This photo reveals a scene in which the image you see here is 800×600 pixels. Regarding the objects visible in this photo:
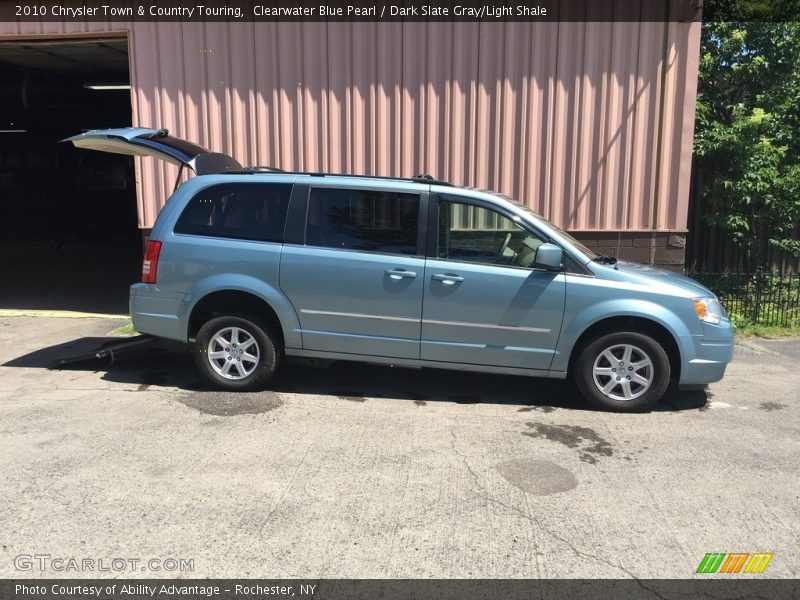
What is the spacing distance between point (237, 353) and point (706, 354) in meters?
4.01

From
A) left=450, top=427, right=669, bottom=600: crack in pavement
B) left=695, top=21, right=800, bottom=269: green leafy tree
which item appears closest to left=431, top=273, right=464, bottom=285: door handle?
left=450, top=427, right=669, bottom=600: crack in pavement

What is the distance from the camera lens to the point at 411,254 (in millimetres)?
5371

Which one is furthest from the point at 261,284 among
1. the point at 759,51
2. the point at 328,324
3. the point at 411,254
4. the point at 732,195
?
the point at 759,51

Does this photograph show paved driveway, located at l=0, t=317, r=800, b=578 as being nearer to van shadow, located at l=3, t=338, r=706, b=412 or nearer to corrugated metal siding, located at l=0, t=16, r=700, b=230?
van shadow, located at l=3, t=338, r=706, b=412

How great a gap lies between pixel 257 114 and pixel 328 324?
4.63 meters

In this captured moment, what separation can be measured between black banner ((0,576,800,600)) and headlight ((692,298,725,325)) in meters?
2.55

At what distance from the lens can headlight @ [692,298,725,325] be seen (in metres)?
5.14

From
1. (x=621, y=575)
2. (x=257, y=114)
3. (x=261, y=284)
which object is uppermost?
(x=257, y=114)

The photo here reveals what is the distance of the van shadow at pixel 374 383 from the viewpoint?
5.71 m

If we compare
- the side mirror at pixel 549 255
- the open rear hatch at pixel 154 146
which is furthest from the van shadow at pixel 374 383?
the open rear hatch at pixel 154 146

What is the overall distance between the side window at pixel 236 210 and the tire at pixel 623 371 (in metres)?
2.97

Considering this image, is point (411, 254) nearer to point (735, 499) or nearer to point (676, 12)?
point (735, 499)

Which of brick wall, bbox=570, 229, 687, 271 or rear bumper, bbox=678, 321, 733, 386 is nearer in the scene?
rear bumper, bbox=678, 321, 733, 386

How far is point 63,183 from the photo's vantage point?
808 inches
